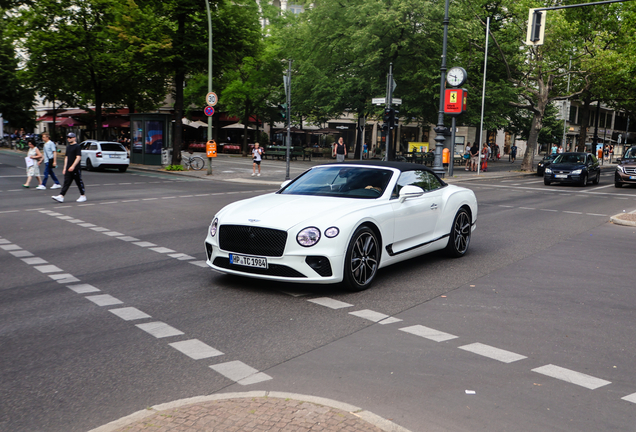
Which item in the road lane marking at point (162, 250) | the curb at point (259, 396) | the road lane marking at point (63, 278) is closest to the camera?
the curb at point (259, 396)

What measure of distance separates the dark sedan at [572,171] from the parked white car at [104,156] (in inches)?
799

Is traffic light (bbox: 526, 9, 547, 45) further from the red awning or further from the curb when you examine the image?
the red awning

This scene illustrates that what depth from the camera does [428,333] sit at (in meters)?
5.39

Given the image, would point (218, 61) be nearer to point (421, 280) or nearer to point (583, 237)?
point (583, 237)

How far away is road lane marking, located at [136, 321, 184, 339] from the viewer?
206 inches

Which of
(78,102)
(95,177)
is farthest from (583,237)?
(78,102)

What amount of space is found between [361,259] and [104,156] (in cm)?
2521

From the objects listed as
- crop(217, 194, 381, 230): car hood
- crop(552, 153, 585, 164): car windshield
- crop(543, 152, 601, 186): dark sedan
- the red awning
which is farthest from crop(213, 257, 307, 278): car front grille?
the red awning

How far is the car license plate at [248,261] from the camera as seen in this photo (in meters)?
6.54

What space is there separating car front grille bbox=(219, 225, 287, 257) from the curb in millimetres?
2718

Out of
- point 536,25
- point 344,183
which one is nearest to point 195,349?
point 344,183

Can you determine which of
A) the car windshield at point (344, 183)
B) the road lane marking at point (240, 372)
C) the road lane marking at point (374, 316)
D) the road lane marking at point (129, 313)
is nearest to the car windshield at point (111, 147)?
the car windshield at point (344, 183)

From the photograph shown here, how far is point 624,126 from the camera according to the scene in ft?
344

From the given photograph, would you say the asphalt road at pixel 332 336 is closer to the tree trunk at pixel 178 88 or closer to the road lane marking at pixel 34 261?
the road lane marking at pixel 34 261
